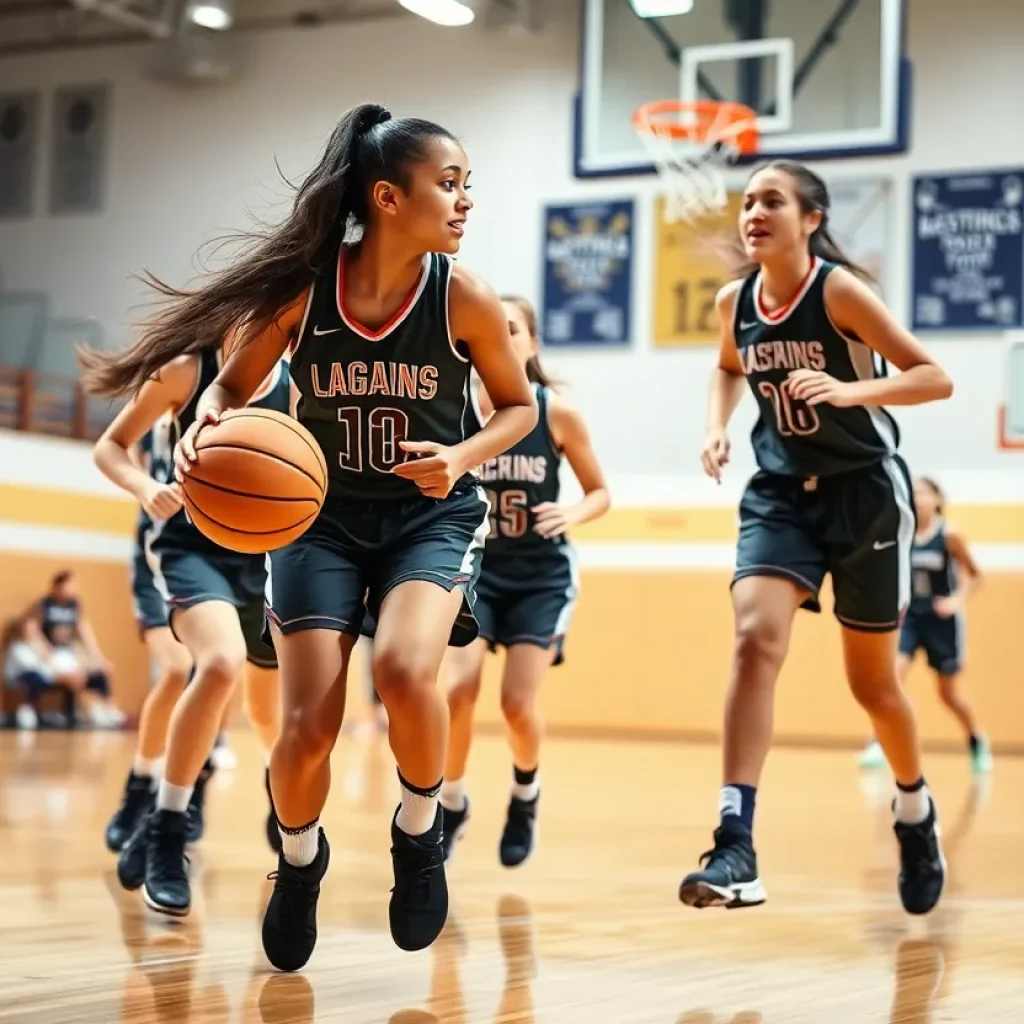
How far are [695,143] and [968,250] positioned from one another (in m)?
2.34

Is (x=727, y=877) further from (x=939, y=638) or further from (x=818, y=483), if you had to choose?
(x=939, y=638)

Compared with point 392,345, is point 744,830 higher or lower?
lower

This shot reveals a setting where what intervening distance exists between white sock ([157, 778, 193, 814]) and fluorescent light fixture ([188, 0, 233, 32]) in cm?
1241

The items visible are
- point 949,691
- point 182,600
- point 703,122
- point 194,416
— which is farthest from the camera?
point 703,122

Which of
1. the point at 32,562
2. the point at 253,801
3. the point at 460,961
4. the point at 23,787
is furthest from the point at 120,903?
the point at 32,562

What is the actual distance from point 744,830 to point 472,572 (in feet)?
3.04

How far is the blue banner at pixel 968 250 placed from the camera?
13539 millimetres

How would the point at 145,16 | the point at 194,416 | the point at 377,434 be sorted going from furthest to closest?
1. the point at 145,16
2. the point at 194,416
3. the point at 377,434

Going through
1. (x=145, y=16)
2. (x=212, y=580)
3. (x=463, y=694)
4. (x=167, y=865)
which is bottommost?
(x=167, y=865)

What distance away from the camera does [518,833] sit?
5.34 meters

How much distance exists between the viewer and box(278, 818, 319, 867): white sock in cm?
330

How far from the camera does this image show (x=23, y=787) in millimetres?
8156

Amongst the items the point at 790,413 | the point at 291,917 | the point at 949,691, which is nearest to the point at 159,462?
the point at 790,413

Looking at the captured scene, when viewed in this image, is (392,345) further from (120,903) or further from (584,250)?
(584,250)
